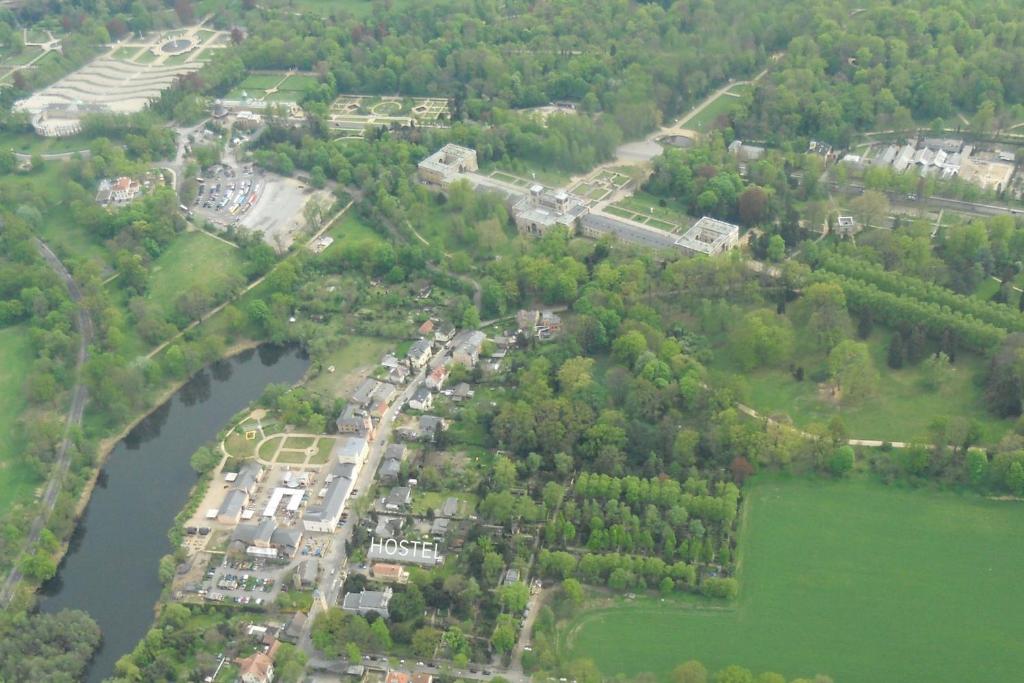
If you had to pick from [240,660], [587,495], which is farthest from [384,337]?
[240,660]

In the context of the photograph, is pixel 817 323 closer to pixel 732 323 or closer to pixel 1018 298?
pixel 732 323

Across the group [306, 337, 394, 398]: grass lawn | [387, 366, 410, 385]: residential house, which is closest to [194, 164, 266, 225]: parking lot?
[306, 337, 394, 398]: grass lawn

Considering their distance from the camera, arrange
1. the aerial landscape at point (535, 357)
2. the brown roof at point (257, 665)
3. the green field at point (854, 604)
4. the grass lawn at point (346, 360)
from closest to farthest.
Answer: the green field at point (854, 604) < the brown roof at point (257, 665) < the aerial landscape at point (535, 357) < the grass lawn at point (346, 360)

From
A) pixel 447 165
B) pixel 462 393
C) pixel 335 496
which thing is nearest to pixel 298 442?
pixel 335 496

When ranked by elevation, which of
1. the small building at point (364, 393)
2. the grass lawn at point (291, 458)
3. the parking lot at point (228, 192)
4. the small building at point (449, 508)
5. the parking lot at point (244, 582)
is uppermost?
the parking lot at point (228, 192)

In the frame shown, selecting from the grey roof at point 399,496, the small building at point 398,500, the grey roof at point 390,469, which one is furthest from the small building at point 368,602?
the grey roof at point 390,469

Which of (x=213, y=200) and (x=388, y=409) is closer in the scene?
(x=388, y=409)

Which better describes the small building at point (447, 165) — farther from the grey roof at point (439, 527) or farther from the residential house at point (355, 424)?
the grey roof at point (439, 527)
